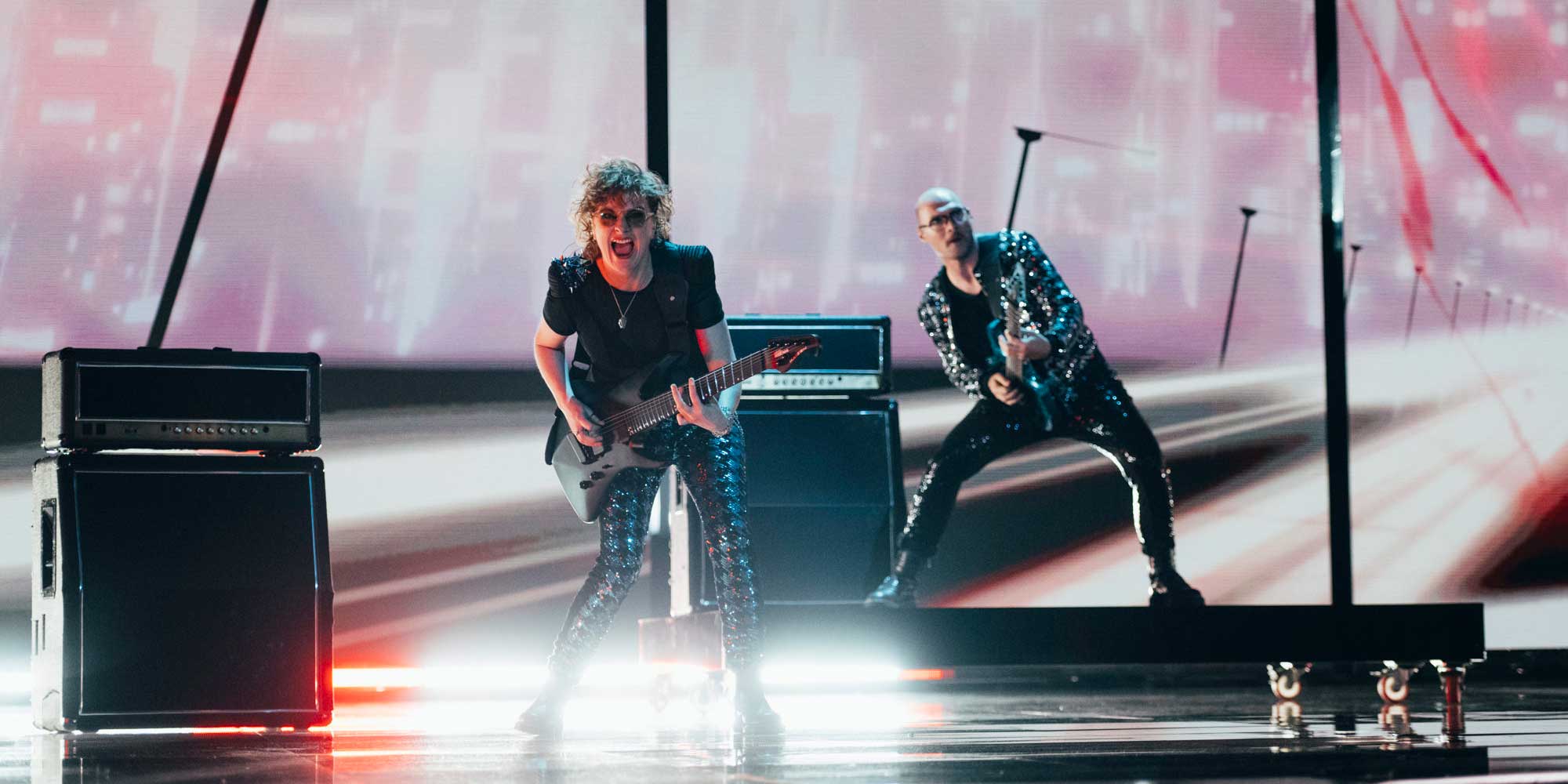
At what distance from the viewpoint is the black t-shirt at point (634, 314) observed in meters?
3.47

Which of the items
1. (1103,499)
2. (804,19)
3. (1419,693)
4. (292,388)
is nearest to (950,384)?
(1103,499)

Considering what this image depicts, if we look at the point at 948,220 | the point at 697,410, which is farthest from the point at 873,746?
the point at 948,220

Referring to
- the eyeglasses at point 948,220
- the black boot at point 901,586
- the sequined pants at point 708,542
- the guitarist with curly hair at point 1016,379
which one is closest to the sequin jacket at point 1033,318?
the guitarist with curly hair at point 1016,379

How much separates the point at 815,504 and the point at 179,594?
1.55 m

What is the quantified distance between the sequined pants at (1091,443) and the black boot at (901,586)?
6.0 inches

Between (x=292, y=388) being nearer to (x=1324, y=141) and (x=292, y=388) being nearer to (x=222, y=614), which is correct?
(x=222, y=614)

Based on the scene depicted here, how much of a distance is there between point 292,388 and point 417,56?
1751 millimetres

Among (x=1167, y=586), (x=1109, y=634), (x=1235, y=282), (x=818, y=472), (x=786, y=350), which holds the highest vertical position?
(x=1235, y=282)

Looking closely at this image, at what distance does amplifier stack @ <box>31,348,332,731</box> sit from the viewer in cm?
338

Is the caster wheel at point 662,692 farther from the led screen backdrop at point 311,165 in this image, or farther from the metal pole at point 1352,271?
the metal pole at point 1352,271

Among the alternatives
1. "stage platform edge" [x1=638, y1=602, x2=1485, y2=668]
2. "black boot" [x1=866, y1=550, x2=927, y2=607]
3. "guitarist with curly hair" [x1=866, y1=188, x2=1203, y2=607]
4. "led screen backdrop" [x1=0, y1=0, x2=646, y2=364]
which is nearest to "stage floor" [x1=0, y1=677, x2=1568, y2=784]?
"stage platform edge" [x1=638, y1=602, x2=1485, y2=668]

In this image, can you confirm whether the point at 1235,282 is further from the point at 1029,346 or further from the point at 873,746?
the point at 873,746

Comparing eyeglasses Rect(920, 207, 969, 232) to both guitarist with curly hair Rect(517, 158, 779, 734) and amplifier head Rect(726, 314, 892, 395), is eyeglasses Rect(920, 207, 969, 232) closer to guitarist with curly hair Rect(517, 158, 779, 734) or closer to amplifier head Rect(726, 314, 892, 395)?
amplifier head Rect(726, 314, 892, 395)

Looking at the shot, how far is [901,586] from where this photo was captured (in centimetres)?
403
